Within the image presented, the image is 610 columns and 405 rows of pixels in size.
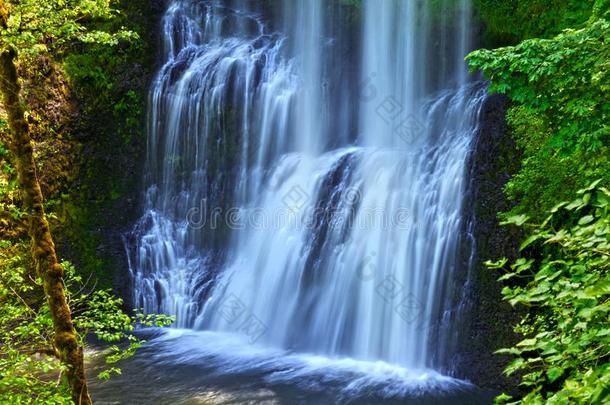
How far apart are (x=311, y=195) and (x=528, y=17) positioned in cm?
596

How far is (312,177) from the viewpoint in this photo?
472 inches

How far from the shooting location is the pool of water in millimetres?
8047

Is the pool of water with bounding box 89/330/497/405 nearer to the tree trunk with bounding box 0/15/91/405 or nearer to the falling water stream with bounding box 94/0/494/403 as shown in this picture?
the falling water stream with bounding box 94/0/494/403

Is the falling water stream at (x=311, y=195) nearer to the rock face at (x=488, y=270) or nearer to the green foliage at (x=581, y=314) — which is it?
the rock face at (x=488, y=270)

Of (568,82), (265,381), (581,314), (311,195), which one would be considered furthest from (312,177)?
(581,314)

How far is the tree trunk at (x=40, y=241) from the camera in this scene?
13.4 ft

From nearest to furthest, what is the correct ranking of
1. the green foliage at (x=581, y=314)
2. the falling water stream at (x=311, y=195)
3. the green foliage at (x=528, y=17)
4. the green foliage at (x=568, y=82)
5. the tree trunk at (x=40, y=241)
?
1. the green foliage at (x=581, y=314)
2. the tree trunk at (x=40, y=241)
3. the green foliage at (x=568, y=82)
4. the falling water stream at (x=311, y=195)
5. the green foliage at (x=528, y=17)

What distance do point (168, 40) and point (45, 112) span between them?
3.87m

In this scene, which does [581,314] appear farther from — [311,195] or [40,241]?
[311,195]

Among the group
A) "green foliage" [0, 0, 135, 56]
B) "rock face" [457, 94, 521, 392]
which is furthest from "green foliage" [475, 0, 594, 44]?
"green foliage" [0, 0, 135, 56]

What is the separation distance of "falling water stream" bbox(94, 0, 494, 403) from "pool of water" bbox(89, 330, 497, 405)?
0.05m

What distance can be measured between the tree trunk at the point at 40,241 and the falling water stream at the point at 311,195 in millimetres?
4622

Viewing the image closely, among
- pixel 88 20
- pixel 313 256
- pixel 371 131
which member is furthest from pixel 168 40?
pixel 313 256

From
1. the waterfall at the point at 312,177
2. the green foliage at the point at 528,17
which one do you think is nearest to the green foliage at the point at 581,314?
the waterfall at the point at 312,177
